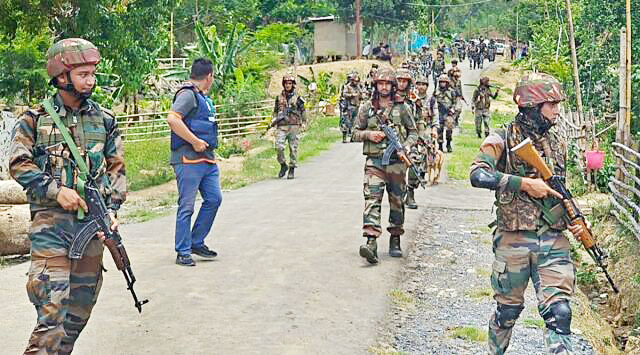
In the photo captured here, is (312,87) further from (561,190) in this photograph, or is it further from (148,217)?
(561,190)

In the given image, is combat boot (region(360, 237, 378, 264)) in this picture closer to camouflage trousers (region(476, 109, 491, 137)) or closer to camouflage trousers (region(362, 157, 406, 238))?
camouflage trousers (region(362, 157, 406, 238))

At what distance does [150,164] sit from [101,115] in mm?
13317

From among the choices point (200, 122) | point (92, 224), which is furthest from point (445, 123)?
point (92, 224)

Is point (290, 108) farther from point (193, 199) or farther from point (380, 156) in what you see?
point (193, 199)

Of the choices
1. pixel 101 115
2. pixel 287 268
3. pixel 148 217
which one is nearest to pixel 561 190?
pixel 101 115

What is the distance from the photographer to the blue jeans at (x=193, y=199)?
322 inches

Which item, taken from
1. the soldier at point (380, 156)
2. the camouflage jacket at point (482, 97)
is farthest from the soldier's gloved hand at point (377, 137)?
the camouflage jacket at point (482, 97)

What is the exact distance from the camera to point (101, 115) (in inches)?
200

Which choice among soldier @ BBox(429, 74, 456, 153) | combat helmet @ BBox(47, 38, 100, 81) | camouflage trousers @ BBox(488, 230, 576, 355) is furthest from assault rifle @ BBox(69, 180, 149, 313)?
soldier @ BBox(429, 74, 456, 153)

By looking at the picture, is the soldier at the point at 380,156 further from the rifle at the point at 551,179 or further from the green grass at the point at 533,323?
the rifle at the point at 551,179

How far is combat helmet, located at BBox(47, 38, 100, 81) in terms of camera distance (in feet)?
15.9

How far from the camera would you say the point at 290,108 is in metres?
15.2

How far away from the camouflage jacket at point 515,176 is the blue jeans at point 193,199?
3.41 meters

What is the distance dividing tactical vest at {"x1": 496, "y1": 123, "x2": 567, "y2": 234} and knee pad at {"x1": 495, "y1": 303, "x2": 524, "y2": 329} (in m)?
0.46
